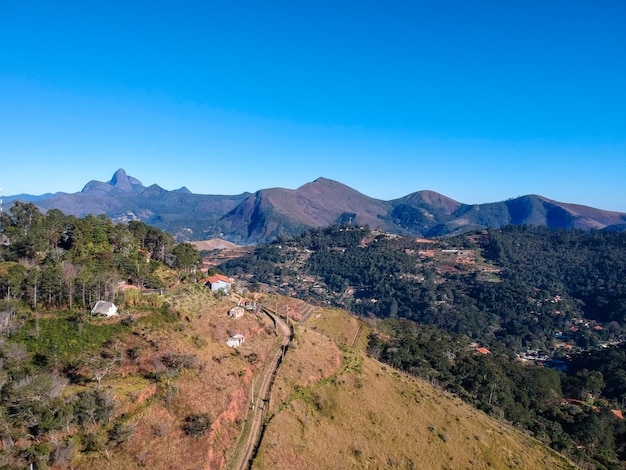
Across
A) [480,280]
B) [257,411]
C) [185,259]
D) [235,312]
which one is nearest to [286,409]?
[257,411]

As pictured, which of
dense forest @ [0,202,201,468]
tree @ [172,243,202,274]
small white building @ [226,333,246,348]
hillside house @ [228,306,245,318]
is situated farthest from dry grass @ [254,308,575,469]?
tree @ [172,243,202,274]

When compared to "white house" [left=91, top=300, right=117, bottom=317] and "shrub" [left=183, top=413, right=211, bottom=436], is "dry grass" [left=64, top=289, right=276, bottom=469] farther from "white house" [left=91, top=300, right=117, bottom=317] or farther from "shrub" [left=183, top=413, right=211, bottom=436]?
"white house" [left=91, top=300, right=117, bottom=317]

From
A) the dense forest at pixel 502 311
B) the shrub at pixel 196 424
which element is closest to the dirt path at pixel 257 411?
the shrub at pixel 196 424

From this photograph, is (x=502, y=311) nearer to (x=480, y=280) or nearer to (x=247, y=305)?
(x=480, y=280)

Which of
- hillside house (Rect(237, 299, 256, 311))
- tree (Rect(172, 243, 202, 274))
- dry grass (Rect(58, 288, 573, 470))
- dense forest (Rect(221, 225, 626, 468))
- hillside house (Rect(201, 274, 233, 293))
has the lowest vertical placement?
dense forest (Rect(221, 225, 626, 468))

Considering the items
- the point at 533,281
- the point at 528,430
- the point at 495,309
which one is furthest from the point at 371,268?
the point at 528,430
